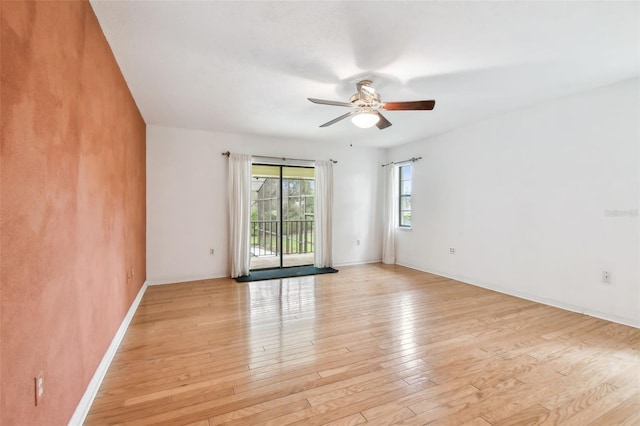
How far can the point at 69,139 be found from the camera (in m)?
1.50

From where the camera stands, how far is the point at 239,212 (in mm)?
4832

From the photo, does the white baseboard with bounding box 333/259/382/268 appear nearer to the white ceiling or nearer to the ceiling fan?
the white ceiling

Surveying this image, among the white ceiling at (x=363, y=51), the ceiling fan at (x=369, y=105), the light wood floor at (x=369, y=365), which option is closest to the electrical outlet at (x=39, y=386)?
the light wood floor at (x=369, y=365)

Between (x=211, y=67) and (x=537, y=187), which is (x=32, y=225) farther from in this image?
(x=537, y=187)

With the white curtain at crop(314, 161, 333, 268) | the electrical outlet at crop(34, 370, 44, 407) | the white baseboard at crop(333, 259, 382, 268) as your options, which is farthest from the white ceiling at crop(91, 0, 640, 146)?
the white baseboard at crop(333, 259, 382, 268)

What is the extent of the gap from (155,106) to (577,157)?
5029mm

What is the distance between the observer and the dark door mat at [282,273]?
4.74 meters

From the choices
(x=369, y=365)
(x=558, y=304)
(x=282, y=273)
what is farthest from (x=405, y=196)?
(x=369, y=365)

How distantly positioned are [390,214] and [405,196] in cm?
48

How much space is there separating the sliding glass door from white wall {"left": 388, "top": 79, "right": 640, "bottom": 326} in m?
2.59

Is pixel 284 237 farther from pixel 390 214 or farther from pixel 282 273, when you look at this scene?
Result: pixel 390 214

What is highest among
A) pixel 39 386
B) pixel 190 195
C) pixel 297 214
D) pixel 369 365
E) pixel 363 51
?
pixel 363 51

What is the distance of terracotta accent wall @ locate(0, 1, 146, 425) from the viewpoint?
3.26 ft

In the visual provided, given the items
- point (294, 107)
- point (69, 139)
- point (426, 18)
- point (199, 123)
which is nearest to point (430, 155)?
point (294, 107)
